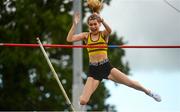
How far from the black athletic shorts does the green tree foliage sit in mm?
14913

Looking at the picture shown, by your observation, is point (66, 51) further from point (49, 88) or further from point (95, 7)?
point (95, 7)

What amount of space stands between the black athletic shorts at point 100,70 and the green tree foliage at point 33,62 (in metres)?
14.9

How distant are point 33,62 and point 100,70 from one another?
1924cm

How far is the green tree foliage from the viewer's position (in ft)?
96.7

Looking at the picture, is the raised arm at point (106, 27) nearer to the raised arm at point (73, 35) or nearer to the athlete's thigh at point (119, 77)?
the raised arm at point (73, 35)

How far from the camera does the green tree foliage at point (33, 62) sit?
96.7 feet

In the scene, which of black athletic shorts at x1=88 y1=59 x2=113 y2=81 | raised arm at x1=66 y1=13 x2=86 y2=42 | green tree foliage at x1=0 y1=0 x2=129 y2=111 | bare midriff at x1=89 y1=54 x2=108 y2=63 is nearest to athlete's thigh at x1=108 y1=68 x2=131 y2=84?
black athletic shorts at x1=88 y1=59 x2=113 y2=81

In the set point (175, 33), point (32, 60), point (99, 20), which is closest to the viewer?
point (99, 20)

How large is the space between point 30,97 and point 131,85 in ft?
62.2

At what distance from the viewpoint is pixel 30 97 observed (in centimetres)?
3120

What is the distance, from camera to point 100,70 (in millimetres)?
12406

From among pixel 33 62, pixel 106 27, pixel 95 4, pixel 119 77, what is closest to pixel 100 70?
pixel 119 77

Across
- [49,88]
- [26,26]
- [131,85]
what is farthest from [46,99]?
[131,85]

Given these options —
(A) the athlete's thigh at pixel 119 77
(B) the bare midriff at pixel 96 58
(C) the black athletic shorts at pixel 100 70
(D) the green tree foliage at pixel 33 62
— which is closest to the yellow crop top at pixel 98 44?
(B) the bare midriff at pixel 96 58
